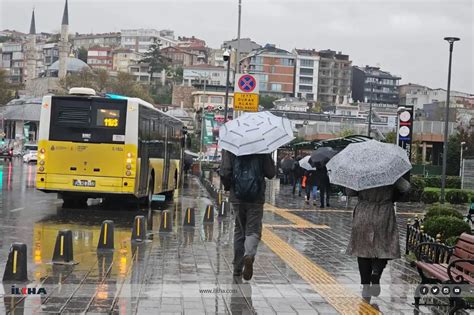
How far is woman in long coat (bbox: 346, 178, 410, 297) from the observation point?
8.33 metres

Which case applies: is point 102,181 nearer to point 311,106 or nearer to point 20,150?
point 20,150

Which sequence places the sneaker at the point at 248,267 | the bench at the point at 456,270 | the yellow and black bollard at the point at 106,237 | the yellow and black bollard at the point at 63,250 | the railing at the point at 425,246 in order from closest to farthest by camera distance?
the bench at the point at 456,270, the sneaker at the point at 248,267, the railing at the point at 425,246, the yellow and black bollard at the point at 63,250, the yellow and black bollard at the point at 106,237

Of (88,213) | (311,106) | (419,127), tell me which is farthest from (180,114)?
(88,213)

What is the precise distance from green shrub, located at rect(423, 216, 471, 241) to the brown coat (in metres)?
3.40

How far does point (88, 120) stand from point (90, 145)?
74 centimetres

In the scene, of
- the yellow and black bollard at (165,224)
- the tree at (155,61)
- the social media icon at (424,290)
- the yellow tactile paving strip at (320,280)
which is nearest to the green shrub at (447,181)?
the yellow tactile paving strip at (320,280)

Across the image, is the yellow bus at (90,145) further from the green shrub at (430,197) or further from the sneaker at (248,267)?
the green shrub at (430,197)

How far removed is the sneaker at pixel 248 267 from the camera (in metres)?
9.04

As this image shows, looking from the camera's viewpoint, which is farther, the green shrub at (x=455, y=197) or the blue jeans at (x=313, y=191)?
the green shrub at (x=455, y=197)

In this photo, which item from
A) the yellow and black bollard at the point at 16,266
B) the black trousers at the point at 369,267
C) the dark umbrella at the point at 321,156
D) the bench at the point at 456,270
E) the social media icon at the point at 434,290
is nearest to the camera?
the bench at the point at 456,270

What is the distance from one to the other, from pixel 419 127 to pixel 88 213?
49.1 metres

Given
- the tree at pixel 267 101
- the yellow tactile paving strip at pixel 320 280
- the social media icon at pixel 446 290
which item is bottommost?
the yellow tactile paving strip at pixel 320 280

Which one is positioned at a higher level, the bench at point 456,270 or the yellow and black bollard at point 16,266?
the bench at point 456,270

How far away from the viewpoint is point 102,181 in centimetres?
1938
